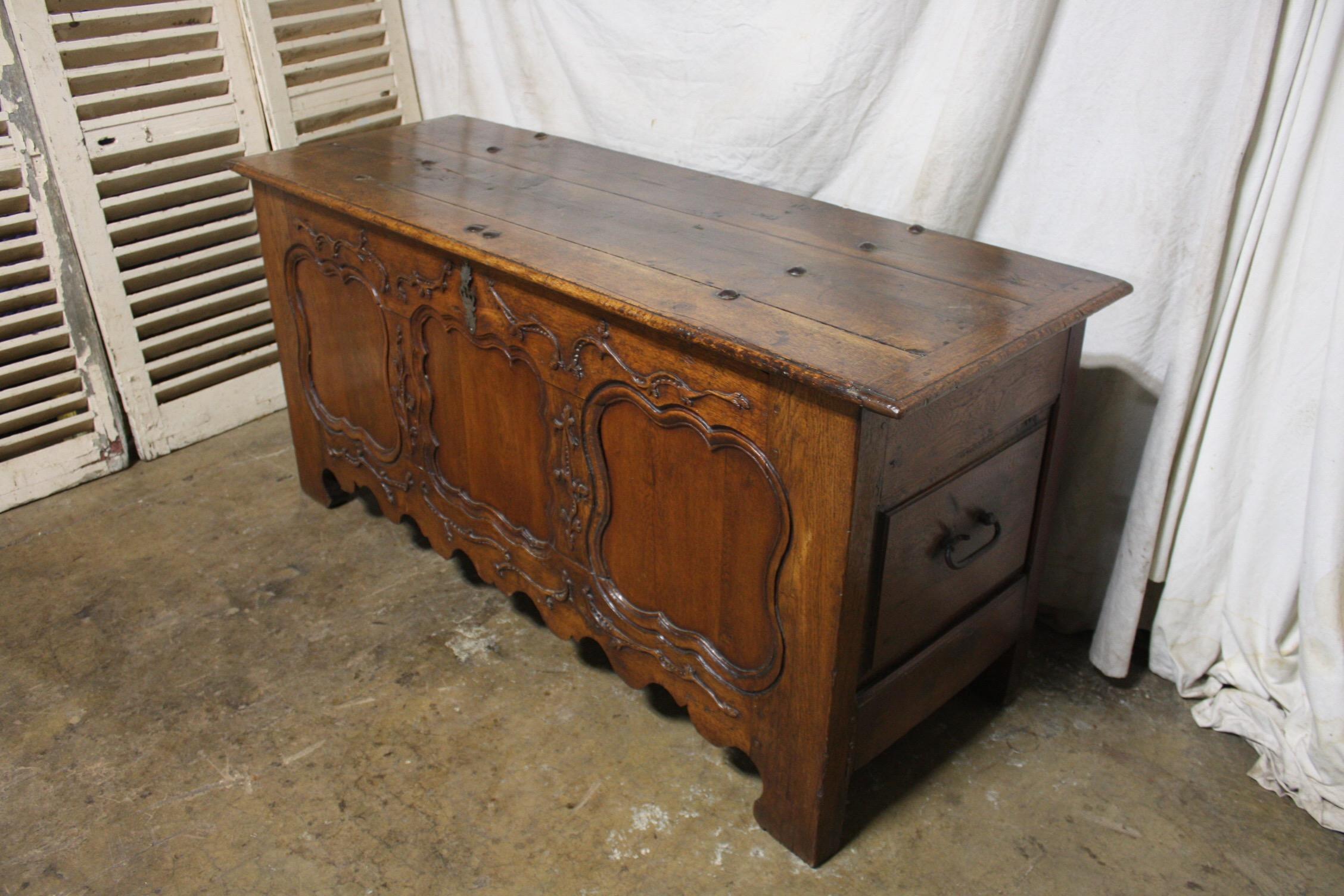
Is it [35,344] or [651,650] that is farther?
[35,344]

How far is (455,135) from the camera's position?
253 cm

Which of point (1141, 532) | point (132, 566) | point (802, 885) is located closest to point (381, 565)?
point (132, 566)

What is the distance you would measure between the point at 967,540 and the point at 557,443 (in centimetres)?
70

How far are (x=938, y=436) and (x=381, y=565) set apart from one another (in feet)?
4.54

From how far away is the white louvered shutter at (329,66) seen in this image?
2811mm

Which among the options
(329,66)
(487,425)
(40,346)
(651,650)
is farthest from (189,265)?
(651,650)

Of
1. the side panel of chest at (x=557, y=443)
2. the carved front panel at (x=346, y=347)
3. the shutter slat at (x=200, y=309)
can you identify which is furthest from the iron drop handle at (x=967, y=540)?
the shutter slat at (x=200, y=309)

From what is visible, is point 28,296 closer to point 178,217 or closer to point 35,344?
point 35,344

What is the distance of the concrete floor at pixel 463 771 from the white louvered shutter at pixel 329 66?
1.26 metres

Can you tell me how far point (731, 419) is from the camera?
157cm

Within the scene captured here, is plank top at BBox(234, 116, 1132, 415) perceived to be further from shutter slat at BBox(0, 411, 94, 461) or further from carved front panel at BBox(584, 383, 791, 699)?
shutter slat at BBox(0, 411, 94, 461)

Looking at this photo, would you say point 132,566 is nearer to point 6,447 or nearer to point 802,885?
point 6,447

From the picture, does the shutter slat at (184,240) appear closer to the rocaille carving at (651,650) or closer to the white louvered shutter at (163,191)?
the white louvered shutter at (163,191)

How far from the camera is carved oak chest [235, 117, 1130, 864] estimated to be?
1508 mm
